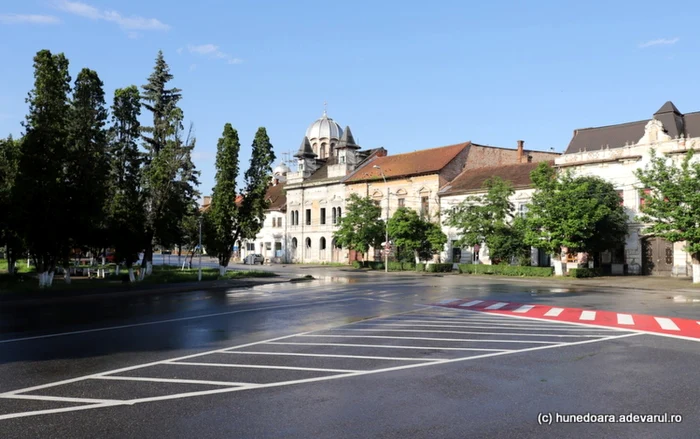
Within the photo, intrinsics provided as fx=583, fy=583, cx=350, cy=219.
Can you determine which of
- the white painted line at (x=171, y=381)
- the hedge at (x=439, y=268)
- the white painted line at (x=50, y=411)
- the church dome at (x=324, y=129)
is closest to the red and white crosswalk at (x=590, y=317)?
the white painted line at (x=171, y=381)

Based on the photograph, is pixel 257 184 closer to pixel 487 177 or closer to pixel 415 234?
pixel 415 234

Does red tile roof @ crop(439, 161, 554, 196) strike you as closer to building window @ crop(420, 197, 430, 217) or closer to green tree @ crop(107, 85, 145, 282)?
building window @ crop(420, 197, 430, 217)

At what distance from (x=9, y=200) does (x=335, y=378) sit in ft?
88.8

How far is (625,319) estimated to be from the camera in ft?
56.3

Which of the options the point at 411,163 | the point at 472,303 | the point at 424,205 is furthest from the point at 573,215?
the point at 411,163

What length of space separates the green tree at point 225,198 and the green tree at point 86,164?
9364 mm

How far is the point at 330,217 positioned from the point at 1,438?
6614 cm

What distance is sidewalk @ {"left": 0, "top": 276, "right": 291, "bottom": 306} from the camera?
82.5ft

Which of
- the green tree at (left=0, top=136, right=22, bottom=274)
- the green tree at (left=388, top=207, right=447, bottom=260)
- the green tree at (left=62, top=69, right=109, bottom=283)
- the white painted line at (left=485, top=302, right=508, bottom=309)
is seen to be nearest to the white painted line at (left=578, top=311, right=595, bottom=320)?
the white painted line at (left=485, top=302, right=508, bottom=309)

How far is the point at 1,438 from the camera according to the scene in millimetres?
6426

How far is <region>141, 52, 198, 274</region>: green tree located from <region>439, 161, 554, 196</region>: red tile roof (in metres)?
25.8

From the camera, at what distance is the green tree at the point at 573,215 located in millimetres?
39844

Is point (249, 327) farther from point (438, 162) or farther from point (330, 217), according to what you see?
point (330, 217)

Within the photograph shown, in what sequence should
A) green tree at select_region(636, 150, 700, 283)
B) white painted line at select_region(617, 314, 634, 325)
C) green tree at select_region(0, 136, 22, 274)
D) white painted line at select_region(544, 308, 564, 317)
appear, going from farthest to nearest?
green tree at select_region(636, 150, 700, 283), green tree at select_region(0, 136, 22, 274), white painted line at select_region(544, 308, 564, 317), white painted line at select_region(617, 314, 634, 325)
